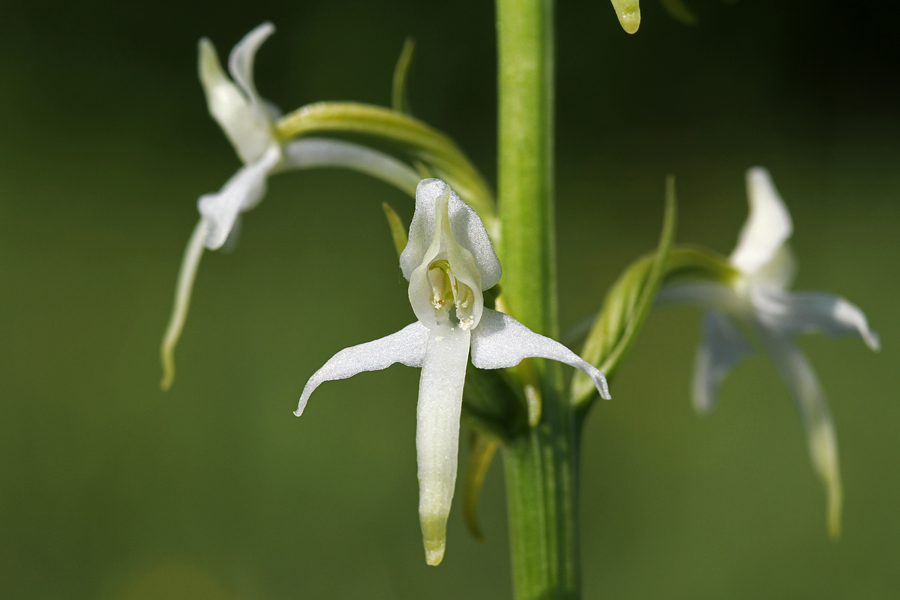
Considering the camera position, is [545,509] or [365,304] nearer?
[545,509]

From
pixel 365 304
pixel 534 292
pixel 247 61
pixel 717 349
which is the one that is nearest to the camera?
pixel 534 292

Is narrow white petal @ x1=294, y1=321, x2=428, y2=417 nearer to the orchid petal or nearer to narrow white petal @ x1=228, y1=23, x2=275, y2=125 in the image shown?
narrow white petal @ x1=228, y1=23, x2=275, y2=125

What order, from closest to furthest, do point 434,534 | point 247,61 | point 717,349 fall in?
point 434,534
point 247,61
point 717,349

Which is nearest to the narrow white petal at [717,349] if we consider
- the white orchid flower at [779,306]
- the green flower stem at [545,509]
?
the white orchid flower at [779,306]

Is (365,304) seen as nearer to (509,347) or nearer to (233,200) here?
(233,200)

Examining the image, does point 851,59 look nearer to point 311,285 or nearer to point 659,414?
point 659,414

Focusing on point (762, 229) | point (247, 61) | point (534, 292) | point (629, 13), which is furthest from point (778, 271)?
point (247, 61)

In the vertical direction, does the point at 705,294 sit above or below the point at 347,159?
below
